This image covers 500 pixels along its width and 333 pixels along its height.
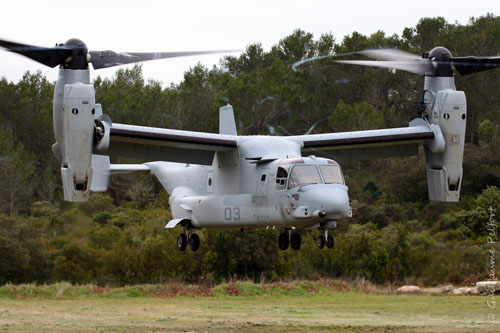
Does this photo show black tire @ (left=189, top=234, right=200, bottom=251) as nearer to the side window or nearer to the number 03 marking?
the number 03 marking

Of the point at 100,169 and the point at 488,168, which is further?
the point at 488,168

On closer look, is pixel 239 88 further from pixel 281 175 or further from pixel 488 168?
pixel 281 175

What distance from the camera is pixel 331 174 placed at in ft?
69.5

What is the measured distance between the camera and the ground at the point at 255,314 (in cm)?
2908

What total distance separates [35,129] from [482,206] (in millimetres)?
29995

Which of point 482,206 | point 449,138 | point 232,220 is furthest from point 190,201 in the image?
point 482,206

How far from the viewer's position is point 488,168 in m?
39.8

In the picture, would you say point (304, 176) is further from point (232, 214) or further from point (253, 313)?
point (253, 313)

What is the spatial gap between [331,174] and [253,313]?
685 inches

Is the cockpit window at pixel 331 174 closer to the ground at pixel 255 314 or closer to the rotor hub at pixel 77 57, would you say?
the rotor hub at pixel 77 57

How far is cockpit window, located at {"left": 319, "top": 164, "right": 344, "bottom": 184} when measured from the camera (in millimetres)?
20984

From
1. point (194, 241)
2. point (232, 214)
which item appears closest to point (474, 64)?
point (232, 214)

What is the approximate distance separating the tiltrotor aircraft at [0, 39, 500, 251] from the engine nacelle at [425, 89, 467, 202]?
3 cm

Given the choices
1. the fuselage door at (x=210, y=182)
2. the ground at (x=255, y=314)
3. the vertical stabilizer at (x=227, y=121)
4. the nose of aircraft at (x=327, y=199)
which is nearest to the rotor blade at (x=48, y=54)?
the fuselage door at (x=210, y=182)
